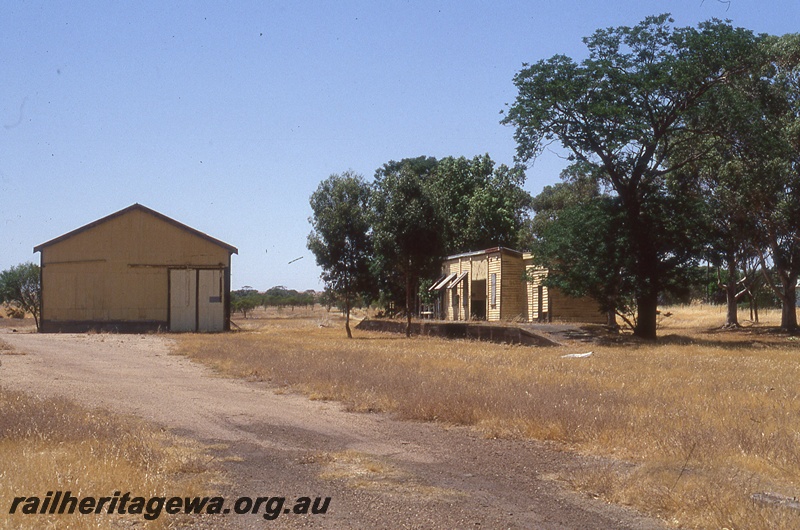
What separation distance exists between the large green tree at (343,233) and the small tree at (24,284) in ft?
72.4

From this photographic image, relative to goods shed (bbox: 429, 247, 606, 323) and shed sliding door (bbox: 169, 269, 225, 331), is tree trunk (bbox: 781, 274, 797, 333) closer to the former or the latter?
goods shed (bbox: 429, 247, 606, 323)

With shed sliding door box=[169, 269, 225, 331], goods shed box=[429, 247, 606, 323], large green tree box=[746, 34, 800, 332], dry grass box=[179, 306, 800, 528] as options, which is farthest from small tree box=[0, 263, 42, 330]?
large green tree box=[746, 34, 800, 332]

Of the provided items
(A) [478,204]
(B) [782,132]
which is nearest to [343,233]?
(B) [782,132]

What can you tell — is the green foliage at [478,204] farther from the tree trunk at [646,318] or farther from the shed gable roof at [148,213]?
the tree trunk at [646,318]

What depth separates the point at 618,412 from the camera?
1152cm

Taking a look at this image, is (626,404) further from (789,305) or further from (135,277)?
(135,277)

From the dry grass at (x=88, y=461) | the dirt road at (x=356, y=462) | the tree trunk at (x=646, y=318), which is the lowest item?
the dirt road at (x=356, y=462)

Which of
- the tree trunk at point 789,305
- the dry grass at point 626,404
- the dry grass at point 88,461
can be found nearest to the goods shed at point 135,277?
the dry grass at point 626,404

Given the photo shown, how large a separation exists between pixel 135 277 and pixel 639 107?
985 inches

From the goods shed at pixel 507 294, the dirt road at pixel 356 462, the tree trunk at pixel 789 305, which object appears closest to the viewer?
the dirt road at pixel 356 462

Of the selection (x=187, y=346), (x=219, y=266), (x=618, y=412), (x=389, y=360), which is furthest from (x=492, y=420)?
(x=219, y=266)

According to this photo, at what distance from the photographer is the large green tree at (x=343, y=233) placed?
38438 millimetres

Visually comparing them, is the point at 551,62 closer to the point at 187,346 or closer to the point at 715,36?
the point at 715,36

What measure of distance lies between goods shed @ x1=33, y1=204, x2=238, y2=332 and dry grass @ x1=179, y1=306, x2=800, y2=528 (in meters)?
15.6
